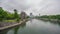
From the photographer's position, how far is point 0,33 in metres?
14.6

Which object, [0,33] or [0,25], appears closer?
[0,33]

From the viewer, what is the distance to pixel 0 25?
60.4ft

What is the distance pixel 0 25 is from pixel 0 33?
4.01 m
